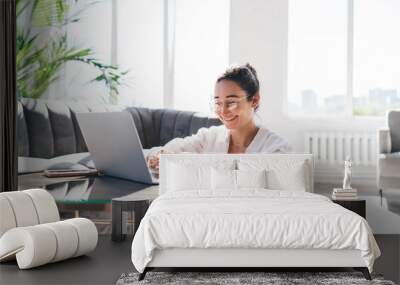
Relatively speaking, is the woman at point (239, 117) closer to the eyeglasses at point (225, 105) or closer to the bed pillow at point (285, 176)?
the eyeglasses at point (225, 105)

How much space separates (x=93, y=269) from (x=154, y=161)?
2082 millimetres

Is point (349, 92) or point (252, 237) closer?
point (252, 237)

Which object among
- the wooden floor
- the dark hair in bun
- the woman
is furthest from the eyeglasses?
the wooden floor

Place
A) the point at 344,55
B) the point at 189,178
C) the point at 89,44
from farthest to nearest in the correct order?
the point at 89,44, the point at 344,55, the point at 189,178

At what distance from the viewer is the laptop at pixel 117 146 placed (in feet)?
23.3

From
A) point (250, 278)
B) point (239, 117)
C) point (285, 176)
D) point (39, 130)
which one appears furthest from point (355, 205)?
point (39, 130)

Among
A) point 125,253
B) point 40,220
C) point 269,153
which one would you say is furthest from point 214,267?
point 269,153

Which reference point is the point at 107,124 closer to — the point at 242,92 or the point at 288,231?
the point at 242,92

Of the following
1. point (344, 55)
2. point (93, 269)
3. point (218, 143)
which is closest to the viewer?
point (93, 269)

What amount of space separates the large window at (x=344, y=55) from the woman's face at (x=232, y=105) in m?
0.48

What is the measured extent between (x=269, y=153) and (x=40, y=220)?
8.26 feet

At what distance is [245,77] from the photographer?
276 inches

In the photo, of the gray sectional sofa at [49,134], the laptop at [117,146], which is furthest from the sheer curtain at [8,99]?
the laptop at [117,146]

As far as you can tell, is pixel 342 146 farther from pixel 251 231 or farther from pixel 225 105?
pixel 251 231
